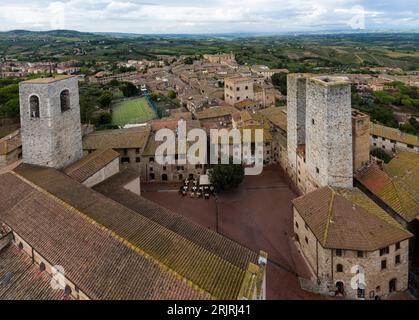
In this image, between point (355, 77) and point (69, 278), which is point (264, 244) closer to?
point (69, 278)

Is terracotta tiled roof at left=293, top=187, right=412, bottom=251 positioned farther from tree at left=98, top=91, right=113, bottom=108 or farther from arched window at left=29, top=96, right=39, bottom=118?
tree at left=98, top=91, right=113, bottom=108

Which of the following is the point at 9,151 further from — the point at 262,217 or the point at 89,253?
the point at 262,217

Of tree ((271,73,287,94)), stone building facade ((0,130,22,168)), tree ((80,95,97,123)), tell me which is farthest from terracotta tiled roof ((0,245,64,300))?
tree ((271,73,287,94))

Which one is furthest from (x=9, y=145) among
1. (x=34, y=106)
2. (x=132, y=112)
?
(x=132, y=112)

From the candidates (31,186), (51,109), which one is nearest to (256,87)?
(51,109)

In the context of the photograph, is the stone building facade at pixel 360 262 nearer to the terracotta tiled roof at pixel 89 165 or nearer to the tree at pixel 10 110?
the terracotta tiled roof at pixel 89 165

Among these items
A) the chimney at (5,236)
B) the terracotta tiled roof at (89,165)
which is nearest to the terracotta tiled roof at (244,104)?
the terracotta tiled roof at (89,165)
